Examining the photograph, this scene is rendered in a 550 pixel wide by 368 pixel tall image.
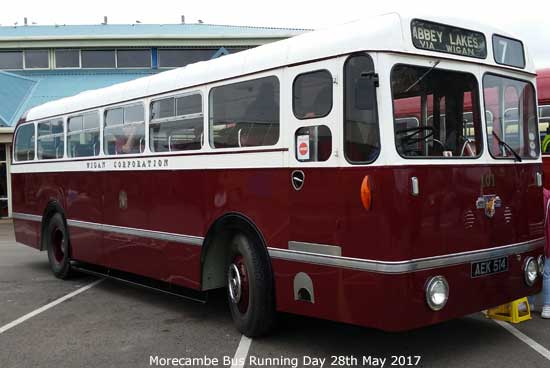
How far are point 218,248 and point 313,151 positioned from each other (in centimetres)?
186

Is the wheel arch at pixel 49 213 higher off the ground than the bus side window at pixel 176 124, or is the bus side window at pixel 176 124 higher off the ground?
the bus side window at pixel 176 124

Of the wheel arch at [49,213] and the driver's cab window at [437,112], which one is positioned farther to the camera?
the wheel arch at [49,213]

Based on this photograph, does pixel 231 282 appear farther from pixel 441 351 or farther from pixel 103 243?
pixel 103 243

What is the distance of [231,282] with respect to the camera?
6.20 meters

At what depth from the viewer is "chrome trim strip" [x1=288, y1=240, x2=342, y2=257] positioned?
4.93 m

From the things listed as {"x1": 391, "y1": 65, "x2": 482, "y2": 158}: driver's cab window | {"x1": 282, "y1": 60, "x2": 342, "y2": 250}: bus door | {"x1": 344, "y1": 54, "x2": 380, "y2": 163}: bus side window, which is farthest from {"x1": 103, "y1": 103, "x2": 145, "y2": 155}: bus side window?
{"x1": 391, "y1": 65, "x2": 482, "y2": 158}: driver's cab window

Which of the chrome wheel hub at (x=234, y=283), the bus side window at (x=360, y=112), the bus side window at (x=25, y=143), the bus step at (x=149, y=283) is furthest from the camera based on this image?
the bus side window at (x=25, y=143)

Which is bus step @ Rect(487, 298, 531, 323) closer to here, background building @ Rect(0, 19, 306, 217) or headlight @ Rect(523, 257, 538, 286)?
headlight @ Rect(523, 257, 538, 286)

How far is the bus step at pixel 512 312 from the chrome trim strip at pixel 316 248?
79.8 inches

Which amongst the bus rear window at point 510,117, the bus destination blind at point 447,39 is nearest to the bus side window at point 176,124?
the bus destination blind at point 447,39

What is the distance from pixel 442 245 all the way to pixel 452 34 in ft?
5.86

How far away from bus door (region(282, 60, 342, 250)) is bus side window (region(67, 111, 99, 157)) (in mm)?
4165

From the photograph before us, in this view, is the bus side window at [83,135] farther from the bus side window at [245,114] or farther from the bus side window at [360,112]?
the bus side window at [360,112]

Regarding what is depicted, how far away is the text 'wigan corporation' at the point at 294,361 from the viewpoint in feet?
17.1
